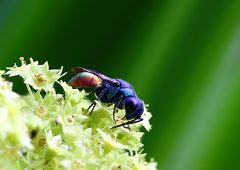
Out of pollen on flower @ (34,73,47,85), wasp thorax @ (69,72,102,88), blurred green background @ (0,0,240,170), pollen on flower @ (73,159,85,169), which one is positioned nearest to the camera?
pollen on flower @ (73,159,85,169)

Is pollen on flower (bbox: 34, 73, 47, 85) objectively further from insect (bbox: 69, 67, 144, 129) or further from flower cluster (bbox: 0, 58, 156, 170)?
insect (bbox: 69, 67, 144, 129)

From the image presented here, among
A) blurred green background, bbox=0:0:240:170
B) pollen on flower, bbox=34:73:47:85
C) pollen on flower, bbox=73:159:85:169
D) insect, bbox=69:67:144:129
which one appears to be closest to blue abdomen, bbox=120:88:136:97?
insect, bbox=69:67:144:129

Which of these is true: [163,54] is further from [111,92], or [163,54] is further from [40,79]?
[40,79]

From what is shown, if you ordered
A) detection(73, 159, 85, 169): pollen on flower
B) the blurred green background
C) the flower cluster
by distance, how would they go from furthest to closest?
the blurred green background < detection(73, 159, 85, 169): pollen on flower < the flower cluster

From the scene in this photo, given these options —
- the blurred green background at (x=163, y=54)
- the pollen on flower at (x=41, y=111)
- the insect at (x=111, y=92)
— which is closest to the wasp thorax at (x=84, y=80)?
the insect at (x=111, y=92)

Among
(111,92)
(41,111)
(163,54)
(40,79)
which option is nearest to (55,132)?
(41,111)

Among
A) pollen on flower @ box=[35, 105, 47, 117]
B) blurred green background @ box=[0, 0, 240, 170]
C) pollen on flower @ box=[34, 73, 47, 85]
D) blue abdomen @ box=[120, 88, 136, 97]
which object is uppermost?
pollen on flower @ box=[34, 73, 47, 85]
